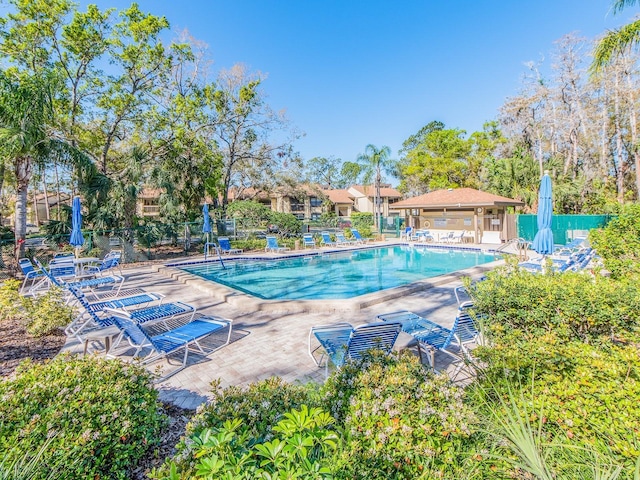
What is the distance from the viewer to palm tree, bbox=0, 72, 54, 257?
10.2 m

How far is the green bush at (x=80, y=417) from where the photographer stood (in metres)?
1.95

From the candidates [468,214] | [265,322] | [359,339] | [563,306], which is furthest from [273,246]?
[563,306]

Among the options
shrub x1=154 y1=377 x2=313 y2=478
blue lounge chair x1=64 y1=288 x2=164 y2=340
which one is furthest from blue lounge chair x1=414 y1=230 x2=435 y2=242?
shrub x1=154 y1=377 x2=313 y2=478

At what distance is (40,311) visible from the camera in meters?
5.57

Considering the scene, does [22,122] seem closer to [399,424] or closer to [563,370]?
[399,424]

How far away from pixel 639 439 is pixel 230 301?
23.1 ft

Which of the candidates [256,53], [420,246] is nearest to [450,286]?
[420,246]

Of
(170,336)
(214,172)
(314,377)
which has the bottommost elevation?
(314,377)

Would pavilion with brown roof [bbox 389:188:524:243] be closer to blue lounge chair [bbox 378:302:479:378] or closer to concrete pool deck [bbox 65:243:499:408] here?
concrete pool deck [bbox 65:243:499:408]

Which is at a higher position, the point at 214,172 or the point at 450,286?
the point at 214,172

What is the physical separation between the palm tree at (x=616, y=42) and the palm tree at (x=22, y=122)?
58.5 feet

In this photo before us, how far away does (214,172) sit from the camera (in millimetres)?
22672

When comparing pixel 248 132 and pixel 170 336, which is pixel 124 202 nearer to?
pixel 248 132

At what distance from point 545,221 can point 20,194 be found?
15.9 meters
